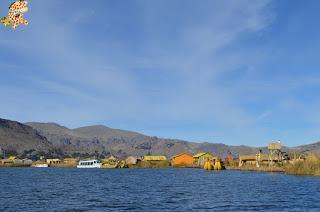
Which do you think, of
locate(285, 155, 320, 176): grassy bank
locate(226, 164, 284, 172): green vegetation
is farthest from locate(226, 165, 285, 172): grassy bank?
locate(285, 155, 320, 176): grassy bank

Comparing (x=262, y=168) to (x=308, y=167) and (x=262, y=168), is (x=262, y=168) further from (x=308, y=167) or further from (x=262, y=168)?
(x=308, y=167)

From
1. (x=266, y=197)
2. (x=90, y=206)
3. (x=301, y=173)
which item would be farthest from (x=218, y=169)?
(x=90, y=206)

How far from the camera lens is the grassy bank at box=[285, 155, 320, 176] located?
104 m

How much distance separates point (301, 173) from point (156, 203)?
7634 cm

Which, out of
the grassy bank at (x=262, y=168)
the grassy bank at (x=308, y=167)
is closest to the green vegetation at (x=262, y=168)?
the grassy bank at (x=262, y=168)

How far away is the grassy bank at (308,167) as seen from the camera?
104012 mm

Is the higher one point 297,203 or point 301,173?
point 301,173

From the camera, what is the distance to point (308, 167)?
354 ft

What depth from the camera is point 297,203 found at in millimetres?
51031

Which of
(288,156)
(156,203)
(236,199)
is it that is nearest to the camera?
(156,203)

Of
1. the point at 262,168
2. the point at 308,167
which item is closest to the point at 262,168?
the point at 262,168

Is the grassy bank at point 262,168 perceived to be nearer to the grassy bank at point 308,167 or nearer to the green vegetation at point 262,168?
the green vegetation at point 262,168

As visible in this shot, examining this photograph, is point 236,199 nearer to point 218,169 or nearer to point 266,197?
point 266,197

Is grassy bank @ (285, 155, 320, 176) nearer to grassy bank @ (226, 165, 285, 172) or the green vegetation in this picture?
grassy bank @ (226, 165, 285, 172)
